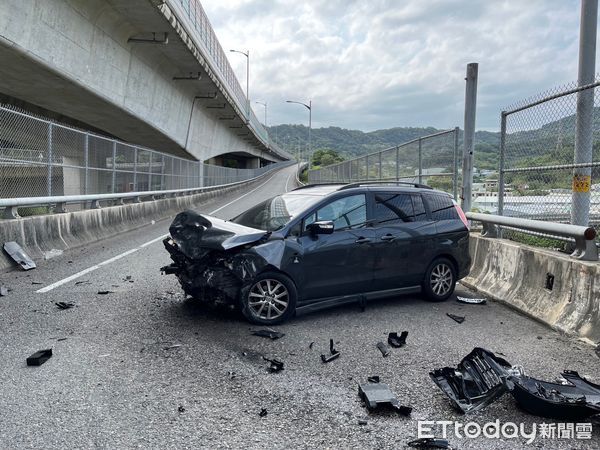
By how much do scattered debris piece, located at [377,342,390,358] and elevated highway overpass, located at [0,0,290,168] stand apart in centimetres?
835

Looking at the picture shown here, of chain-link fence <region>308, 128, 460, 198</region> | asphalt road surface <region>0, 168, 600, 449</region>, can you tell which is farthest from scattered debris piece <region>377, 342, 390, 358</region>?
chain-link fence <region>308, 128, 460, 198</region>

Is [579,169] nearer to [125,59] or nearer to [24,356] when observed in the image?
[24,356]

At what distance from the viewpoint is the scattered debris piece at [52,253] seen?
968 cm

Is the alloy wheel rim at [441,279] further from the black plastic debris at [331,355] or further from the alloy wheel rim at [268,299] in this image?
the black plastic debris at [331,355]

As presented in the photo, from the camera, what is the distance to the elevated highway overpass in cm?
1273

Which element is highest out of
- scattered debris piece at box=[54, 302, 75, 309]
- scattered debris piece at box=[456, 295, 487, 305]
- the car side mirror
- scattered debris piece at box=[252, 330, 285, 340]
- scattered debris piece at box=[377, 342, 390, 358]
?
the car side mirror

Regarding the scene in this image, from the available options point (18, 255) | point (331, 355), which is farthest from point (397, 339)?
point (18, 255)

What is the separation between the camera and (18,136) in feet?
32.8

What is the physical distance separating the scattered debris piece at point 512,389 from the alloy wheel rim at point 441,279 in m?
2.74

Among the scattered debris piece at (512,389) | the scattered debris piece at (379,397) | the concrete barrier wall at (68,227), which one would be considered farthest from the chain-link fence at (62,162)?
the scattered debris piece at (512,389)

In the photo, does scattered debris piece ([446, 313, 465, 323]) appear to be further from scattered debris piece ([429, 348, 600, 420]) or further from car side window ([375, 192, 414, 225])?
scattered debris piece ([429, 348, 600, 420])

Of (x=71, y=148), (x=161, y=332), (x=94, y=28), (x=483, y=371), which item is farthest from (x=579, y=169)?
(x=94, y=28)

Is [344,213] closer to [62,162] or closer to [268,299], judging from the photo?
[268,299]

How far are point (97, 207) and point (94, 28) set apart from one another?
5.67m
